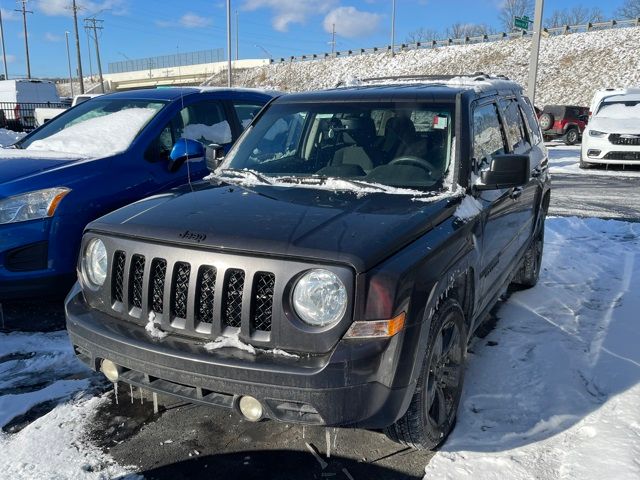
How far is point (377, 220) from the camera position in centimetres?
262

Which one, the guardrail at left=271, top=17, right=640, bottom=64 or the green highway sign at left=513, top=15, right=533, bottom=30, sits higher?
the guardrail at left=271, top=17, right=640, bottom=64

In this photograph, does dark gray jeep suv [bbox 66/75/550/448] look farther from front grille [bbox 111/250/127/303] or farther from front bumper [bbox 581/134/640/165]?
front bumper [bbox 581/134/640/165]

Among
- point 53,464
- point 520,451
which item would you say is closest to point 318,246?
point 520,451

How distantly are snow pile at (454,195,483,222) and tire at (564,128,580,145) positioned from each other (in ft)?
77.9

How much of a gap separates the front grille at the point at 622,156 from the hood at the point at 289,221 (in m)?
13.0

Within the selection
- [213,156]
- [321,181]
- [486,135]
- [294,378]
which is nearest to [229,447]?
[294,378]

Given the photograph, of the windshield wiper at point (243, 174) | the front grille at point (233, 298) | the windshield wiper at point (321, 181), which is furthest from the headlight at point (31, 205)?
the front grille at point (233, 298)

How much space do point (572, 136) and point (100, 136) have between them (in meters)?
23.7

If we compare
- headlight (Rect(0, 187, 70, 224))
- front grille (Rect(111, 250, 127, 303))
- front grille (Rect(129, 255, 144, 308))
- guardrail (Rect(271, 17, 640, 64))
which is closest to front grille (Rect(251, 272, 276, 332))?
front grille (Rect(129, 255, 144, 308))

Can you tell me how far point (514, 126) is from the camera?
460 centimetres

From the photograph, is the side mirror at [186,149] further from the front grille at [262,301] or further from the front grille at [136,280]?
the front grille at [262,301]

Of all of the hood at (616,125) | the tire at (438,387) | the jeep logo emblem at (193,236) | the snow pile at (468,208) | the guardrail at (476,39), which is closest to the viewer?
the jeep logo emblem at (193,236)

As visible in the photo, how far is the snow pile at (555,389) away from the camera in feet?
8.87

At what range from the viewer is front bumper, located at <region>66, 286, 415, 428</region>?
2.22 m
